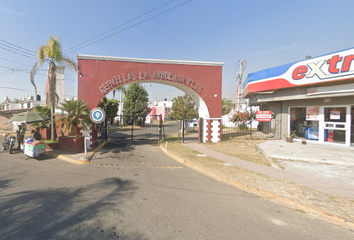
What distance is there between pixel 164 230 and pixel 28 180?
510 centimetres

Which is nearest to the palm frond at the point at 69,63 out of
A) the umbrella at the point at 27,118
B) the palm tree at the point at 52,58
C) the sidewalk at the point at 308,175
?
the palm tree at the point at 52,58

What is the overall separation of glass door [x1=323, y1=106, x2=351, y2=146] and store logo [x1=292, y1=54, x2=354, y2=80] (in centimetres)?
249

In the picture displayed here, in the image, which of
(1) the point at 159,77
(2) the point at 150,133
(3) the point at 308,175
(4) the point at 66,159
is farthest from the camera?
(2) the point at 150,133

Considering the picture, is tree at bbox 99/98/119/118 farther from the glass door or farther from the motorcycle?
the glass door

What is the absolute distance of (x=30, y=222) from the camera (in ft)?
10.4

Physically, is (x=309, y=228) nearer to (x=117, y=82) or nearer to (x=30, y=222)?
(x=30, y=222)

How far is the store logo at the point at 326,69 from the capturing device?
9666 millimetres

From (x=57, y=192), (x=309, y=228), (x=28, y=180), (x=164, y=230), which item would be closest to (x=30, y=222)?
(x=57, y=192)

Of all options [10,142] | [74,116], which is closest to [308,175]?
[74,116]

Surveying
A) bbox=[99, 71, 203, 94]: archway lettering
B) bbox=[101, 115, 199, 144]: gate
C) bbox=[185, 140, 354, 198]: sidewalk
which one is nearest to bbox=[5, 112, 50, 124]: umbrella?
bbox=[99, 71, 203, 94]: archway lettering

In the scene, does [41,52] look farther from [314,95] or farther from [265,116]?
[314,95]

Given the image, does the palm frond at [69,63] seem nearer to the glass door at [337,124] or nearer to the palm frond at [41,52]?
the palm frond at [41,52]

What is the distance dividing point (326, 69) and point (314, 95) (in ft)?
5.51

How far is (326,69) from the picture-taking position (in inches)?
412
